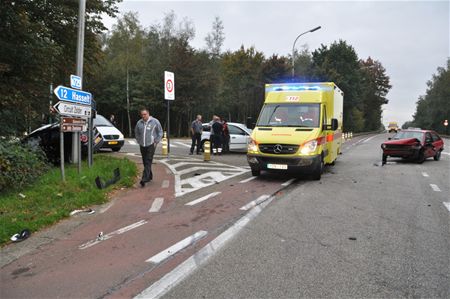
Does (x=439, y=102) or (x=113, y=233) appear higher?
(x=439, y=102)

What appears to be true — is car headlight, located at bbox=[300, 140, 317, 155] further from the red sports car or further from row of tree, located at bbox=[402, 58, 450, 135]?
row of tree, located at bbox=[402, 58, 450, 135]

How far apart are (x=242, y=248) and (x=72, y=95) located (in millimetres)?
5910

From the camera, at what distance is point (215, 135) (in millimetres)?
18891

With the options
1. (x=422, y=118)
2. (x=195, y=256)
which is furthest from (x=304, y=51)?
(x=195, y=256)

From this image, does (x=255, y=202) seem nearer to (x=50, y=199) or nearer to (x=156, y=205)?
(x=156, y=205)

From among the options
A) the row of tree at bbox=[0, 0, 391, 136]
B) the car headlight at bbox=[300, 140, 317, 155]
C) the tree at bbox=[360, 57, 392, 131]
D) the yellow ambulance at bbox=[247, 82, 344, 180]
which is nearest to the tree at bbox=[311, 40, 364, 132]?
the row of tree at bbox=[0, 0, 391, 136]

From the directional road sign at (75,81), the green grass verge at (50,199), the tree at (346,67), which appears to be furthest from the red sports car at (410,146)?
the tree at (346,67)

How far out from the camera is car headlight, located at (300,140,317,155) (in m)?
10.9

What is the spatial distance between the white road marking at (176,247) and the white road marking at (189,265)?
27cm

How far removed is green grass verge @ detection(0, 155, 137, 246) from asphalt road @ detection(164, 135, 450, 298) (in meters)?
3.29

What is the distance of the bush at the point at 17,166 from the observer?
326 inches

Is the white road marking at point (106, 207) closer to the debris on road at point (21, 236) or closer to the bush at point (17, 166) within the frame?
the debris on road at point (21, 236)

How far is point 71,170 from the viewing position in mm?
10719

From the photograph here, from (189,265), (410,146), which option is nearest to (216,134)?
(410,146)
